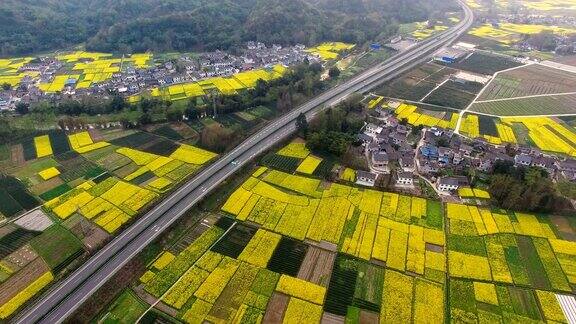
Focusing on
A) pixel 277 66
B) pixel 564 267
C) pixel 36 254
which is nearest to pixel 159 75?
pixel 277 66

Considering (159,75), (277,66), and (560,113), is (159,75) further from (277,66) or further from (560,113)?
(560,113)

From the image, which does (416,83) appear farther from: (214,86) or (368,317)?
(368,317)

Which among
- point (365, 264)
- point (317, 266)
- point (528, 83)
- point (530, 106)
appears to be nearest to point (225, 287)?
point (317, 266)

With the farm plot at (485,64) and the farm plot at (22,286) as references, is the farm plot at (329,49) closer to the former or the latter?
the farm plot at (485,64)

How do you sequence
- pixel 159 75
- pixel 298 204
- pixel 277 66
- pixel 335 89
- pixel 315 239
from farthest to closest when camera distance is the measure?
pixel 277 66
pixel 159 75
pixel 335 89
pixel 298 204
pixel 315 239

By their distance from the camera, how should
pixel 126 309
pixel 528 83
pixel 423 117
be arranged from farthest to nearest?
pixel 528 83 < pixel 423 117 < pixel 126 309
